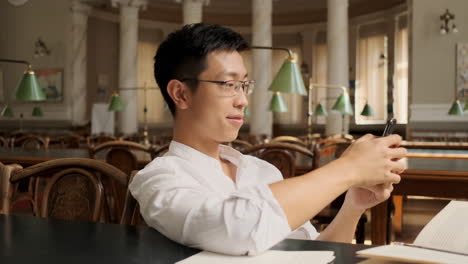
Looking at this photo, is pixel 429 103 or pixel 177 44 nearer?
pixel 177 44

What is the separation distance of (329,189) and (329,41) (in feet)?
37.9

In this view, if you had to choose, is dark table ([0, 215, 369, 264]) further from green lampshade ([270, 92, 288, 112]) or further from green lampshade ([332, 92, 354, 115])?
green lampshade ([332, 92, 354, 115])

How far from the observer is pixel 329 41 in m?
12.1

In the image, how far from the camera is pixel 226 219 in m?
0.85

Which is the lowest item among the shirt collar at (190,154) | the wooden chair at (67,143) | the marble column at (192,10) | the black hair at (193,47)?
the wooden chair at (67,143)

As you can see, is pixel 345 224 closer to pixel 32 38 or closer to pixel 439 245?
pixel 439 245

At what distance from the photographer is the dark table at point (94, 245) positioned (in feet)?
2.89

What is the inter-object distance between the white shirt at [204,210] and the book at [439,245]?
0.52 feet

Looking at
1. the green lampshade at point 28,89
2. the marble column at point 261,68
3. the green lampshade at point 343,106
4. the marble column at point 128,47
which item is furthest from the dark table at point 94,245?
the marble column at point 128,47

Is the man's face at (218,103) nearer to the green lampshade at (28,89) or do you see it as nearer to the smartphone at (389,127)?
the smartphone at (389,127)

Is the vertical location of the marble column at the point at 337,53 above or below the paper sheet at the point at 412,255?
above

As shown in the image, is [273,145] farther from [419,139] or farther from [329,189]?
[419,139]

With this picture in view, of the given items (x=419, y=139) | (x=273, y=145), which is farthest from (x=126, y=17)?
(x=273, y=145)

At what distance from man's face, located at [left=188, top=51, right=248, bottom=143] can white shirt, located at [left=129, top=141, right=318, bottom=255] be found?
89mm
